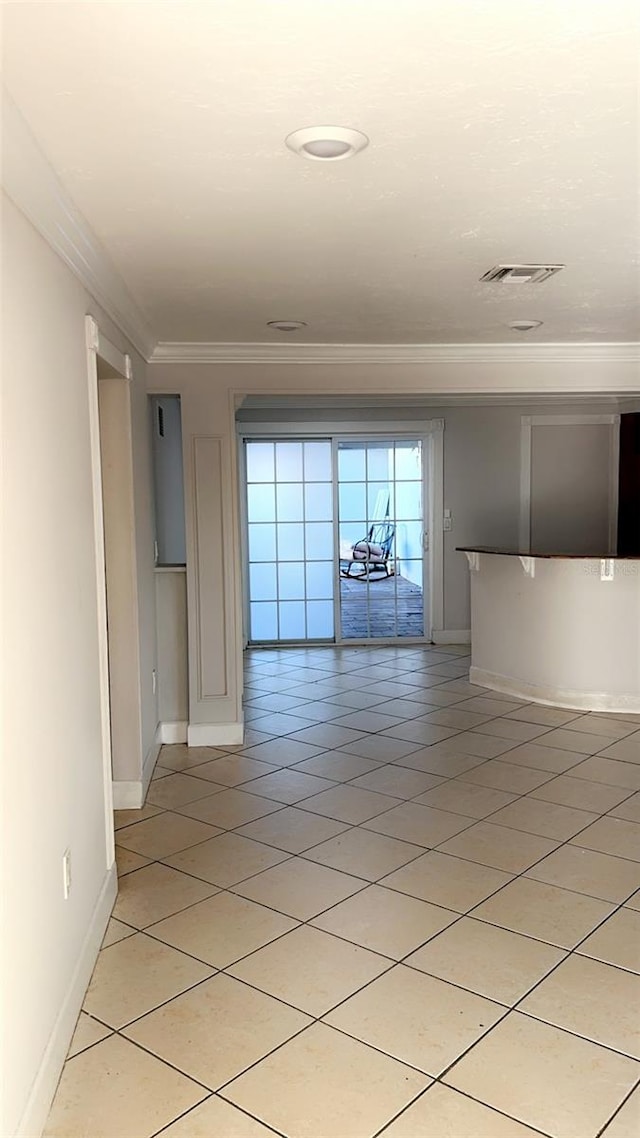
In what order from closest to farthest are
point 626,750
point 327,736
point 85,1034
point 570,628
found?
point 85,1034, point 626,750, point 327,736, point 570,628

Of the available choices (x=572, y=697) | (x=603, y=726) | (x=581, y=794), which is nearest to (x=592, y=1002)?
(x=581, y=794)

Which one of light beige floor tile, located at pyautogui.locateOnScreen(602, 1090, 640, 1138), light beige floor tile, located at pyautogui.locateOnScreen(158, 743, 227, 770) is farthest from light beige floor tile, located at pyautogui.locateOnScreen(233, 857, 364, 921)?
light beige floor tile, located at pyautogui.locateOnScreen(158, 743, 227, 770)

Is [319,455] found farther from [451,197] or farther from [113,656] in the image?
[451,197]

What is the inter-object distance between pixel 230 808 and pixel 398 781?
0.86 meters

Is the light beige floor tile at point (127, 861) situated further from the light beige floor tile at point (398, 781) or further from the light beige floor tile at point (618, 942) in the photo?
the light beige floor tile at point (618, 942)

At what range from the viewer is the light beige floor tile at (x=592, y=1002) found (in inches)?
90.8

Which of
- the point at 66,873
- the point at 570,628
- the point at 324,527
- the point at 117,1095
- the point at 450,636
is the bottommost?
the point at 117,1095

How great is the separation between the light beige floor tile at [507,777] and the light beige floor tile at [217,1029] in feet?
6.59

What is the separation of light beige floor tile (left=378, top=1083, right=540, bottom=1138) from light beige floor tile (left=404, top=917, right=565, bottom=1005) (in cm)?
44

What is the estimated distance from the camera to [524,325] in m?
4.39

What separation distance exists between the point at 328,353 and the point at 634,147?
9.35 ft

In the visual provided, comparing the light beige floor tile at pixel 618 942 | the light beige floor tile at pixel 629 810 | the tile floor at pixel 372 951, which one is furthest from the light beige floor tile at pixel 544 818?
the light beige floor tile at pixel 618 942

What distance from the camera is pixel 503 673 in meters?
6.21

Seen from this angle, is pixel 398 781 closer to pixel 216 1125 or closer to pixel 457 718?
pixel 457 718
